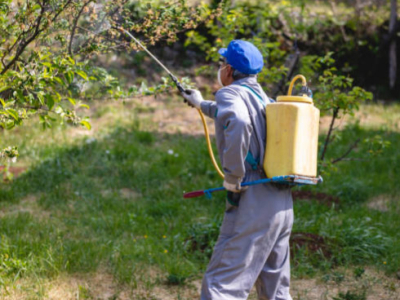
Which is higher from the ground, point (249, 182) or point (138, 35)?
point (138, 35)

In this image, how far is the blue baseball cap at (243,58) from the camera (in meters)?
3.58

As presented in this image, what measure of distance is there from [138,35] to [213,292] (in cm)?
245

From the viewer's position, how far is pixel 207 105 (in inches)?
151

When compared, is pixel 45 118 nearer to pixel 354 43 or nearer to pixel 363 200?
pixel 363 200

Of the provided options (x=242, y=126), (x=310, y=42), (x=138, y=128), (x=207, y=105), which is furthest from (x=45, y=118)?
(x=310, y=42)

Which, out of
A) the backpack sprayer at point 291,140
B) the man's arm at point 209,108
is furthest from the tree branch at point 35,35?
the backpack sprayer at point 291,140

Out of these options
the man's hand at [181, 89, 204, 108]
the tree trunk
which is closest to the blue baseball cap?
the man's hand at [181, 89, 204, 108]

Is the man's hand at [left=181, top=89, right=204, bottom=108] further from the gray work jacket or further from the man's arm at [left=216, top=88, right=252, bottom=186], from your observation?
the man's arm at [left=216, top=88, right=252, bottom=186]

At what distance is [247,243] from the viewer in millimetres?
3426

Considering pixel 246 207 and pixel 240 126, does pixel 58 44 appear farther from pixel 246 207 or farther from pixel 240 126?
pixel 246 207

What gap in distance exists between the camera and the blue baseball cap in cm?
358

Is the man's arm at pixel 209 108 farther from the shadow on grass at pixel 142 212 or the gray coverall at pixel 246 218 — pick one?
the shadow on grass at pixel 142 212

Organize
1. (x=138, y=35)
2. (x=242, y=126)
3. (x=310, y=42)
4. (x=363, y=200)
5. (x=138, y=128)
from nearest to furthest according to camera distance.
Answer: (x=242, y=126), (x=138, y=35), (x=363, y=200), (x=138, y=128), (x=310, y=42)

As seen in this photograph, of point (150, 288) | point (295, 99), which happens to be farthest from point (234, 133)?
point (150, 288)
